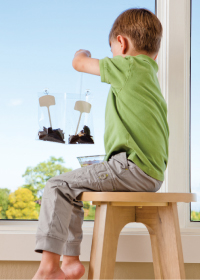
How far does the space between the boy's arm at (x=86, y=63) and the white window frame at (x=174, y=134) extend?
1.35ft

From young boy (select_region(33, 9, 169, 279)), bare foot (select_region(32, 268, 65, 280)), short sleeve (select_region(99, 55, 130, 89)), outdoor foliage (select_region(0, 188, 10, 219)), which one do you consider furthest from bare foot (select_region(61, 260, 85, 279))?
short sleeve (select_region(99, 55, 130, 89))

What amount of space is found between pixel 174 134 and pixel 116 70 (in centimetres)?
47

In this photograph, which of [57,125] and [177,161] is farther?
[177,161]

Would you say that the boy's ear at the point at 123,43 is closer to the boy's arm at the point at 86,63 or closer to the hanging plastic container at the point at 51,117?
the boy's arm at the point at 86,63

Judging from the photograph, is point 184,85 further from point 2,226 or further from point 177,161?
point 2,226

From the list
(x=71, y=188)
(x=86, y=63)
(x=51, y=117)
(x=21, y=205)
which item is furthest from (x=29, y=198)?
(x=86, y=63)

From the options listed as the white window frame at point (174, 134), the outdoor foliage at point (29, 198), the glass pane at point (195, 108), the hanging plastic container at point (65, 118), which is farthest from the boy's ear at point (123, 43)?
the outdoor foliage at point (29, 198)

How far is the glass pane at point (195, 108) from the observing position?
145 centimetres

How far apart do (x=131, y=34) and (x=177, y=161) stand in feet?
1.78

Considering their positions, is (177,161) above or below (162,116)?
below

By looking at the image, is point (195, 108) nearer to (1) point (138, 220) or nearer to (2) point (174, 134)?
(2) point (174, 134)

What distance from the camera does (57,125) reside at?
1269mm

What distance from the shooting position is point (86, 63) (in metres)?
1.15

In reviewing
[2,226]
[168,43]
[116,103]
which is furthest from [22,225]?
[168,43]
